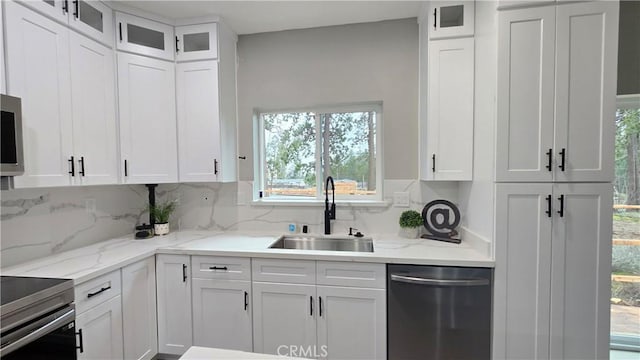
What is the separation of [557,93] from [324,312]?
195 cm

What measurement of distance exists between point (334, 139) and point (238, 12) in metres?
1.32

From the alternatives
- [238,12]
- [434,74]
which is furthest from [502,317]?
[238,12]

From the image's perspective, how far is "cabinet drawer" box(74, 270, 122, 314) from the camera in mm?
1593

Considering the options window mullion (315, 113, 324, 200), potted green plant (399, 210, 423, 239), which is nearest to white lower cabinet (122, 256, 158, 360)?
window mullion (315, 113, 324, 200)

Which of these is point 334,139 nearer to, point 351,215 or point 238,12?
point 351,215

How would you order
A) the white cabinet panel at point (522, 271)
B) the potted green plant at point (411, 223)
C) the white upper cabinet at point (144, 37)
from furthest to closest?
the potted green plant at point (411, 223), the white upper cabinet at point (144, 37), the white cabinet panel at point (522, 271)

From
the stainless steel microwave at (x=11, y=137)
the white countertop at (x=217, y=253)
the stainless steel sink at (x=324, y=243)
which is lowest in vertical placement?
the stainless steel sink at (x=324, y=243)

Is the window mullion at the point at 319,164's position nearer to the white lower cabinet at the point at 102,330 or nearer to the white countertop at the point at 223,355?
the white lower cabinet at the point at 102,330

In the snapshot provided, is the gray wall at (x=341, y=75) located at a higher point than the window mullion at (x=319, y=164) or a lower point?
higher

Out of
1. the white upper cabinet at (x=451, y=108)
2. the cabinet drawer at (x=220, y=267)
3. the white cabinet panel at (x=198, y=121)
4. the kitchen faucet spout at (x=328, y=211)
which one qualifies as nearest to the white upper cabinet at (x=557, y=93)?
the white upper cabinet at (x=451, y=108)

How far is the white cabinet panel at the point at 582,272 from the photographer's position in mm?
1648

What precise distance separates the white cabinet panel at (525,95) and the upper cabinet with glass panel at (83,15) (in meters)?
2.68

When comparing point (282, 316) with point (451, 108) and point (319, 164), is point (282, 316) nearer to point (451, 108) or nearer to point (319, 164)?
point (319, 164)

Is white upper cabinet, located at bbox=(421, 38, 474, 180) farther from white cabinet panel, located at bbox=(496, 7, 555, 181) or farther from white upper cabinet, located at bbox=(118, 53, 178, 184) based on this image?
white upper cabinet, located at bbox=(118, 53, 178, 184)
